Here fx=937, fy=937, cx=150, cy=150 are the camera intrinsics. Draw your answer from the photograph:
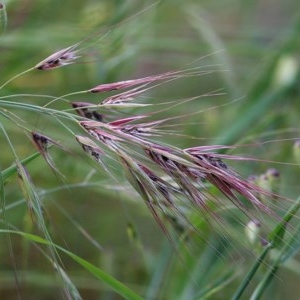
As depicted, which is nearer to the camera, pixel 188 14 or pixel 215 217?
pixel 215 217

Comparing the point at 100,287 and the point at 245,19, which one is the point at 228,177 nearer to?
the point at 100,287

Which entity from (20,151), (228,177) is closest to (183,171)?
(228,177)

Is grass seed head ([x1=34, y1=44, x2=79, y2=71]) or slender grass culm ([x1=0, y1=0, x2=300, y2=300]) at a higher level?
grass seed head ([x1=34, y1=44, x2=79, y2=71])

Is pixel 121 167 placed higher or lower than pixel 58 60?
lower

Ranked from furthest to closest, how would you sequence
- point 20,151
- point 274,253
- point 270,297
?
point 20,151 < point 270,297 < point 274,253

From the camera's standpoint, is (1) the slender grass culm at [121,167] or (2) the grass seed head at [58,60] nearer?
(2) the grass seed head at [58,60]

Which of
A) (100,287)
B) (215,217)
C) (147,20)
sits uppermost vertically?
(147,20)

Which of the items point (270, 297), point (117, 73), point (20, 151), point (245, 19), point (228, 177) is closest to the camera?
point (228, 177)

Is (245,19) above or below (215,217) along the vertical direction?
above

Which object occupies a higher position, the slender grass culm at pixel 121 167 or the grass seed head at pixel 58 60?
the grass seed head at pixel 58 60

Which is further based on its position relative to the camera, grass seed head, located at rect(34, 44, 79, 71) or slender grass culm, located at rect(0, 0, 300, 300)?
slender grass culm, located at rect(0, 0, 300, 300)

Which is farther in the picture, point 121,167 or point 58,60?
point 121,167
